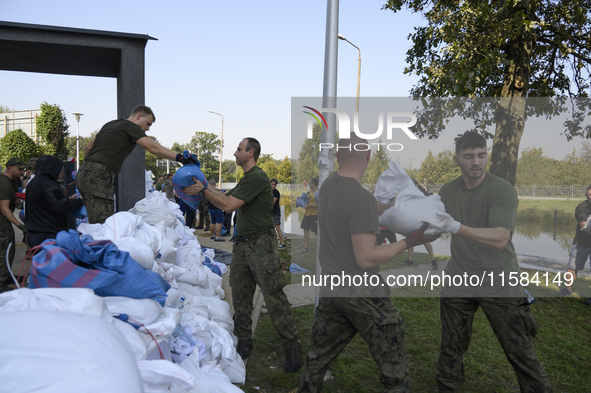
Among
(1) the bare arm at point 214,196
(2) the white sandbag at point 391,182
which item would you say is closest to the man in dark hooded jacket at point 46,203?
(1) the bare arm at point 214,196

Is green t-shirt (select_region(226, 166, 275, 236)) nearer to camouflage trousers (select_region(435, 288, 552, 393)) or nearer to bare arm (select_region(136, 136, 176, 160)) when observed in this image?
A: bare arm (select_region(136, 136, 176, 160))

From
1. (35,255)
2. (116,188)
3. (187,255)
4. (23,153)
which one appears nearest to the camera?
(35,255)

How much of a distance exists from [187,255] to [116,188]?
7.09 ft

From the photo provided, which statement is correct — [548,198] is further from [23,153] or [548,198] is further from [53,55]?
[23,153]

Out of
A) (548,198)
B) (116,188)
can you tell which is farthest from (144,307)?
(116,188)

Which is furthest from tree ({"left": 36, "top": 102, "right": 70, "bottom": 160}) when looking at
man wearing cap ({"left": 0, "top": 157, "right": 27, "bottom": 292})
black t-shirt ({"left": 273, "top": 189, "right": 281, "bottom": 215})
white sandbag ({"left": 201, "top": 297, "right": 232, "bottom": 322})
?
white sandbag ({"left": 201, "top": 297, "right": 232, "bottom": 322})

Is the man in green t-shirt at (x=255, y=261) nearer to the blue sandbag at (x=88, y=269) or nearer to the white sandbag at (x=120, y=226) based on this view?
the white sandbag at (x=120, y=226)

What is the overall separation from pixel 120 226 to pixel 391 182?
7.12ft

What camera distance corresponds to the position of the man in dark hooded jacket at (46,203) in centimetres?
444

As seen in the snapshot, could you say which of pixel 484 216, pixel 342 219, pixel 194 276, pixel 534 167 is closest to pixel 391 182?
pixel 342 219

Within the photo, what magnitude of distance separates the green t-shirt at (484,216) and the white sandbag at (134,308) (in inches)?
86.9

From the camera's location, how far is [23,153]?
36562 millimetres

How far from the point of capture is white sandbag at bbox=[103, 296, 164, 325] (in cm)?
209

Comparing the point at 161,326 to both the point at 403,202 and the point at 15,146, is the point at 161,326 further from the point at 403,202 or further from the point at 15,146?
the point at 15,146
